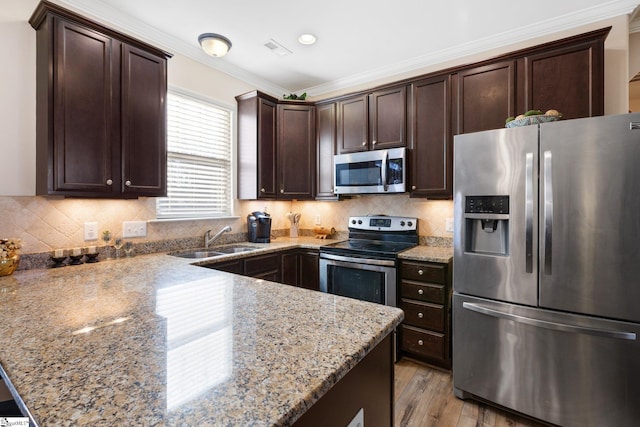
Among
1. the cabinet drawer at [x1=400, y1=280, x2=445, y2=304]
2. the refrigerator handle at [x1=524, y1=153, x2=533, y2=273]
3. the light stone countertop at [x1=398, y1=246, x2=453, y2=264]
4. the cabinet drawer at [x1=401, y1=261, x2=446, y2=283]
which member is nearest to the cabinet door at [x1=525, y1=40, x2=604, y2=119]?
the refrigerator handle at [x1=524, y1=153, x2=533, y2=273]

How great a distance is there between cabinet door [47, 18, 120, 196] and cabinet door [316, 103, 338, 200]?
6.23ft

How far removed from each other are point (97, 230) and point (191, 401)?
7.00ft

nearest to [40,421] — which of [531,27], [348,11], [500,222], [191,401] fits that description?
[191,401]

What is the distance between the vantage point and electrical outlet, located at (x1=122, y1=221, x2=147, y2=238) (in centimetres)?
233

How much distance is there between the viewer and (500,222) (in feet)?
6.31

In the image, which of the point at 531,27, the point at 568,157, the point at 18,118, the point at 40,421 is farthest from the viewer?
the point at 531,27

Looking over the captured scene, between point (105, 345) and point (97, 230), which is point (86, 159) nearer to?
point (97, 230)

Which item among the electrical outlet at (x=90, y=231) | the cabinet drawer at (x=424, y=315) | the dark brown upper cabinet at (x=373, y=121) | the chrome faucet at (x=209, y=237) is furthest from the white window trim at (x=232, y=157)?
the cabinet drawer at (x=424, y=315)

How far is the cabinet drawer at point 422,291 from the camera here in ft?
7.69

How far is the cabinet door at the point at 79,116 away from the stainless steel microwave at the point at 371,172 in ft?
6.31

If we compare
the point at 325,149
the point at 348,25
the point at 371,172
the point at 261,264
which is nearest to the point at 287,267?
the point at 261,264

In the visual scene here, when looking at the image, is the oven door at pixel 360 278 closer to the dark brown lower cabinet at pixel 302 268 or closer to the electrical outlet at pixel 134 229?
the dark brown lower cabinet at pixel 302 268

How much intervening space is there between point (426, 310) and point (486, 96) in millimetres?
1768

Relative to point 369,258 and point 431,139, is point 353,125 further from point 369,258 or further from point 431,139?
point 369,258
